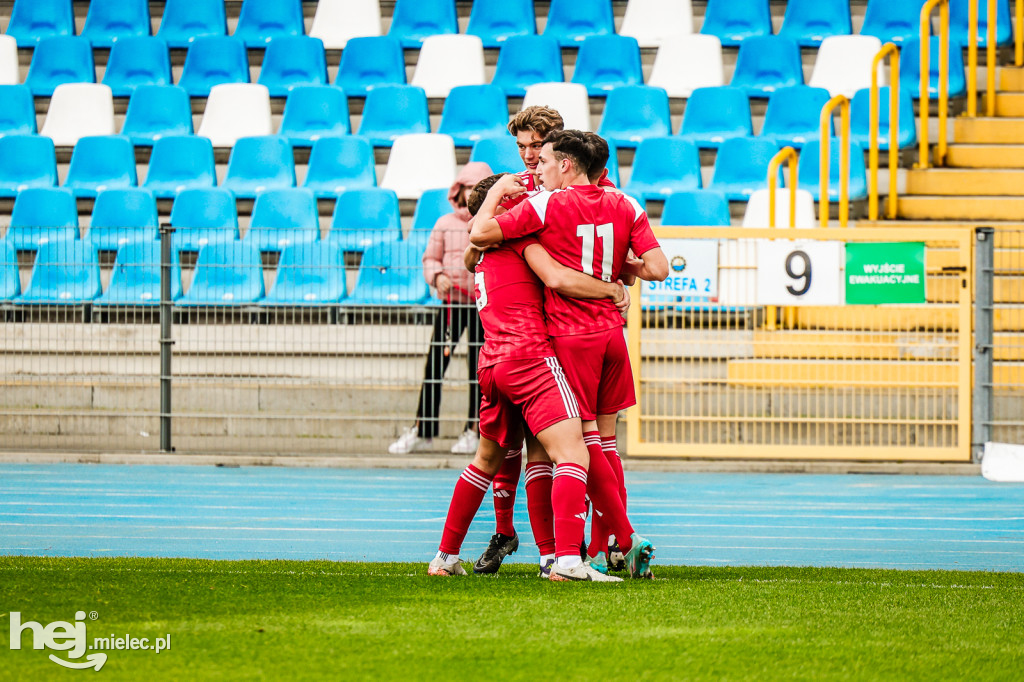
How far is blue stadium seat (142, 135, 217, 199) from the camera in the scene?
35.7 ft

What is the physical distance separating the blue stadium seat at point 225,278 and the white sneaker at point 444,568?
5.01 m

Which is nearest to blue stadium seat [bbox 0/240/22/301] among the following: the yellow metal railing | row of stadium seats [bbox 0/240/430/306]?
row of stadium seats [bbox 0/240/430/306]

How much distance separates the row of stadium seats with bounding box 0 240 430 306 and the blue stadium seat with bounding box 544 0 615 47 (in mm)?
4116

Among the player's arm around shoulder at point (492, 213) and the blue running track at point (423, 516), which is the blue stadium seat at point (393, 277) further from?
the player's arm around shoulder at point (492, 213)

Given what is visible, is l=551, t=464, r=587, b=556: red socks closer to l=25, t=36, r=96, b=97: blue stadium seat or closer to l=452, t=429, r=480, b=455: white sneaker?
l=452, t=429, r=480, b=455: white sneaker

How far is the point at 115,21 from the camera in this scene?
13.0 meters

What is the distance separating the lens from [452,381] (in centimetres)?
843

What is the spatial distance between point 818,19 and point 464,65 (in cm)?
359

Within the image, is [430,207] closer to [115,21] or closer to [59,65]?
[59,65]

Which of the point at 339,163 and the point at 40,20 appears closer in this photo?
the point at 339,163

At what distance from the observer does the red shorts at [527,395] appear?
Answer: 13.2 feet

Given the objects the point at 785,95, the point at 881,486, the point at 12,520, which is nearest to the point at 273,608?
the point at 12,520

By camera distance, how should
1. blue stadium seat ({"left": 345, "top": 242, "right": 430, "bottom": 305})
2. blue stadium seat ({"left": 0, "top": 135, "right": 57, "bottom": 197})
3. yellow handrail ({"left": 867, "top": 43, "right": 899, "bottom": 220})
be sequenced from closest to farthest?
blue stadium seat ({"left": 345, "top": 242, "right": 430, "bottom": 305}), yellow handrail ({"left": 867, "top": 43, "right": 899, "bottom": 220}), blue stadium seat ({"left": 0, "top": 135, "right": 57, "bottom": 197})

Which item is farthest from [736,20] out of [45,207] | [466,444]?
[45,207]
